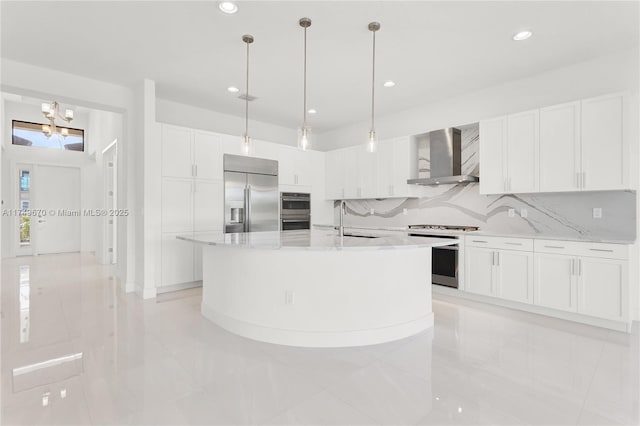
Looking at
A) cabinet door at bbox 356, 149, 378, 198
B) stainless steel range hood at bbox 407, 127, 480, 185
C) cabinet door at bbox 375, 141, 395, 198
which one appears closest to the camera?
stainless steel range hood at bbox 407, 127, 480, 185

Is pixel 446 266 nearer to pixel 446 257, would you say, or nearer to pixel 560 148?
pixel 446 257

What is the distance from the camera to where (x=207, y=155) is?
16.0ft

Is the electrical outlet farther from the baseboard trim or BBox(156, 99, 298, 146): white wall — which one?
BBox(156, 99, 298, 146): white wall

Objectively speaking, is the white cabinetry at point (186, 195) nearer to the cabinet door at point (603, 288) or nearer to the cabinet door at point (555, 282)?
the cabinet door at point (555, 282)

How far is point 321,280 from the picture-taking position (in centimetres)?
279

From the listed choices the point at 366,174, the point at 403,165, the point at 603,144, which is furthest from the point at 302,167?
the point at 603,144

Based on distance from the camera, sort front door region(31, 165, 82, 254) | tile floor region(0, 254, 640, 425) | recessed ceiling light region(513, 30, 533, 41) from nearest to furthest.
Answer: tile floor region(0, 254, 640, 425) → recessed ceiling light region(513, 30, 533, 41) → front door region(31, 165, 82, 254)

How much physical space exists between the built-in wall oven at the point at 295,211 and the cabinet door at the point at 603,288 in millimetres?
4021

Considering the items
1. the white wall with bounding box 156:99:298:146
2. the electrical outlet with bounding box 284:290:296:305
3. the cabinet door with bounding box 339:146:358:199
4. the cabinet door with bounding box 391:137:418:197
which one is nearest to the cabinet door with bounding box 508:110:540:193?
the cabinet door with bounding box 391:137:418:197

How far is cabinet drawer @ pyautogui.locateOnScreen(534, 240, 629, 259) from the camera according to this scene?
10.2 feet

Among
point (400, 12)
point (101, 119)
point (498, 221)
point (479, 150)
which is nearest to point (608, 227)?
point (498, 221)

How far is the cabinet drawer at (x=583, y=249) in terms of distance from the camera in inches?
122

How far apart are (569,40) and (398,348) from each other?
331 cm

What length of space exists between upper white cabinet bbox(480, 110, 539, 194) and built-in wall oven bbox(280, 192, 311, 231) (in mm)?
2976
